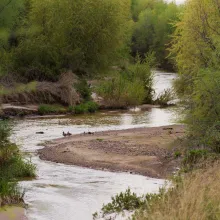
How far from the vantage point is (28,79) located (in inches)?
1622

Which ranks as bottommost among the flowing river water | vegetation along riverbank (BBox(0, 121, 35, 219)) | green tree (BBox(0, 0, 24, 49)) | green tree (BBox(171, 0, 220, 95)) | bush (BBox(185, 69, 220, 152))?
the flowing river water

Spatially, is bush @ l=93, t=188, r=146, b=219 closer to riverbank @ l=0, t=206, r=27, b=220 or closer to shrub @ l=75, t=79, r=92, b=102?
Result: riverbank @ l=0, t=206, r=27, b=220

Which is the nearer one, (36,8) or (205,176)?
(205,176)

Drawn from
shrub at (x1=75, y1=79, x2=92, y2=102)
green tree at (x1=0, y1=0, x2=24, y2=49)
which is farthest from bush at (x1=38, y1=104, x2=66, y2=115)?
green tree at (x1=0, y1=0, x2=24, y2=49)

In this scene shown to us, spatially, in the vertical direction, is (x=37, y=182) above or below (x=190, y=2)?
below

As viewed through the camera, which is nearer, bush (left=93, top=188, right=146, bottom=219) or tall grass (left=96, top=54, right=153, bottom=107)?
bush (left=93, top=188, right=146, bottom=219)

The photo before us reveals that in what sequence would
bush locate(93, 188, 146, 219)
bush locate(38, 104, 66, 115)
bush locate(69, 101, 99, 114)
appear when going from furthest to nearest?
bush locate(69, 101, 99, 114), bush locate(38, 104, 66, 115), bush locate(93, 188, 146, 219)

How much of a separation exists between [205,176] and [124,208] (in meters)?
2.56

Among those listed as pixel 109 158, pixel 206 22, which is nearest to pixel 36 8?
pixel 206 22

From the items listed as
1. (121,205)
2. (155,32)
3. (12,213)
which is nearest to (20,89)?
(121,205)

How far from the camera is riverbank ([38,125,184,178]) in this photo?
21906 mm

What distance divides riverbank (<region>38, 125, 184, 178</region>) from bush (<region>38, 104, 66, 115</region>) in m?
7.85

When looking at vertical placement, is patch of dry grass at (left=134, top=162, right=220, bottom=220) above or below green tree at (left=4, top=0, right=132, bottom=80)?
below

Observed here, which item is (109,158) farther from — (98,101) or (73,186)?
(98,101)
